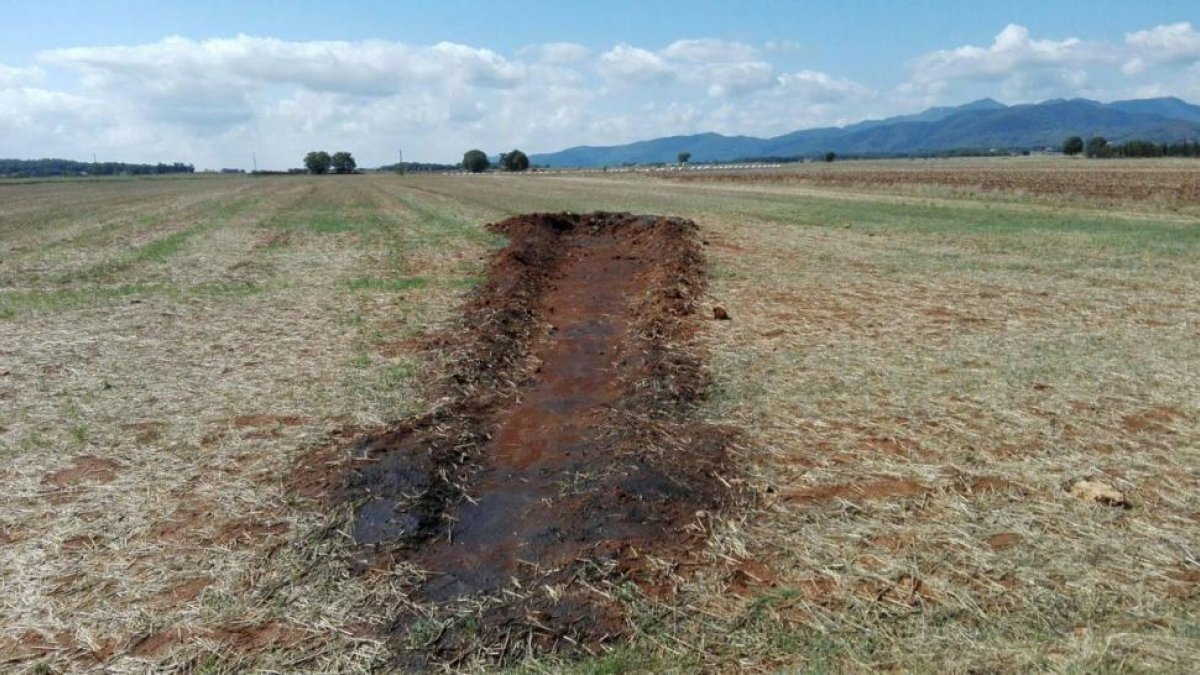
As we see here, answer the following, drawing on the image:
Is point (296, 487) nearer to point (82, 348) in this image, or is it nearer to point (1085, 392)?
point (82, 348)

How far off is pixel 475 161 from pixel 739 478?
15733 cm

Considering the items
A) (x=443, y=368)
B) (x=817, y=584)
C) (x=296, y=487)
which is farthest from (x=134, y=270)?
(x=817, y=584)

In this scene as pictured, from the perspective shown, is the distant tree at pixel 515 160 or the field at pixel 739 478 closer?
the field at pixel 739 478

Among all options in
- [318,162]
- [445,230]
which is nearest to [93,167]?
[318,162]

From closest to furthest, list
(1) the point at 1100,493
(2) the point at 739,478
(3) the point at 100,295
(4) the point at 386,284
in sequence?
(1) the point at 1100,493, (2) the point at 739,478, (3) the point at 100,295, (4) the point at 386,284

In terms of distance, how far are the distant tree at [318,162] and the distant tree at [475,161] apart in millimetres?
27130

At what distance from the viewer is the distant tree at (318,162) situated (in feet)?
495

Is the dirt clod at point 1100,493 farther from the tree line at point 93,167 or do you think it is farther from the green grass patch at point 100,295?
the tree line at point 93,167

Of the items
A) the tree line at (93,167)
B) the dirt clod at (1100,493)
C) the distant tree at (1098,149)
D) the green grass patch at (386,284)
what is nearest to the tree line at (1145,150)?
the distant tree at (1098,149)

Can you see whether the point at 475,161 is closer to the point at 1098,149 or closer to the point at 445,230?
the point at 1098,149

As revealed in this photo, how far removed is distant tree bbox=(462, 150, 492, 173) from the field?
14659 cm

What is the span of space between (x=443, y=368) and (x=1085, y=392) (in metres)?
6.03

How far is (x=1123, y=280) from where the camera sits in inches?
489

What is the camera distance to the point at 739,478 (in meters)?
5.24
